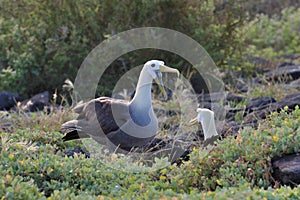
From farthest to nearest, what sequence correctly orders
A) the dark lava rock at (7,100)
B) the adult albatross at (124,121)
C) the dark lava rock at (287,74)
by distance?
the dark lava rock at (287,74) < the dark lava rock at (7,100) < the adult albatross at (124,121)

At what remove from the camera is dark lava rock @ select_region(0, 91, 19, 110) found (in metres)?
8.73

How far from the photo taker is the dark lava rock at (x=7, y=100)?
8.73 meters

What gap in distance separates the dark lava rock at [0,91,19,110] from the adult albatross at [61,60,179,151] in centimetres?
284

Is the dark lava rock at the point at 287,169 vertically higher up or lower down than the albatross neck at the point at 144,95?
lower down

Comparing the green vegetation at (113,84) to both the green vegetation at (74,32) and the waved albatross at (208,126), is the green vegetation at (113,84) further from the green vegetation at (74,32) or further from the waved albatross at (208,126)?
the waved albatross at (208,126)

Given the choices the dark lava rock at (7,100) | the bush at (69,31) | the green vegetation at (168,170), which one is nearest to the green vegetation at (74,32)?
the bush at (69,31)

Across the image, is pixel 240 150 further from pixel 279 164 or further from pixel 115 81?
pixel 115 81

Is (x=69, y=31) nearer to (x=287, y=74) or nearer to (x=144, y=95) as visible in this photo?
(x=287, y=74)

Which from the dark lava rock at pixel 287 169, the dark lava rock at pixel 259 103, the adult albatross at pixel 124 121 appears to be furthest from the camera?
the dark lava rock at pixel 259 103

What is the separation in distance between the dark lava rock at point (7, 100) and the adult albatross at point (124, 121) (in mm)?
2843

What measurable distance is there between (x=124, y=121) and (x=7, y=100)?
11.1ft

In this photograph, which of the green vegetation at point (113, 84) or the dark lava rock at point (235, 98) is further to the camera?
the dark lava rock at point (235, 98)

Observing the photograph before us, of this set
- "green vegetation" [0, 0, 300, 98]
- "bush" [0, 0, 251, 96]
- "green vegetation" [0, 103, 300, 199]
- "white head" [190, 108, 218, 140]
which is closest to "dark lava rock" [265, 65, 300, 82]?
"green vegetation" [0, 0, 300, 98]

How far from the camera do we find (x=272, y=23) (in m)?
15.4
